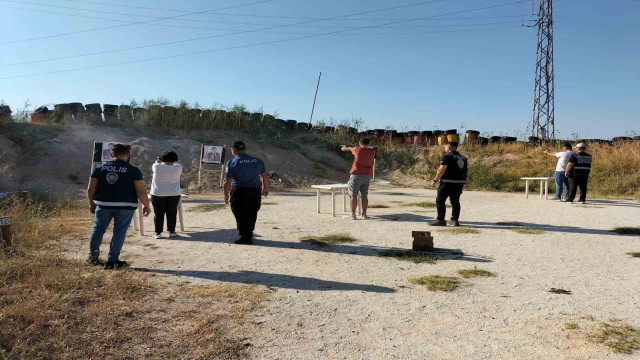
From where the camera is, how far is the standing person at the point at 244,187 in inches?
271

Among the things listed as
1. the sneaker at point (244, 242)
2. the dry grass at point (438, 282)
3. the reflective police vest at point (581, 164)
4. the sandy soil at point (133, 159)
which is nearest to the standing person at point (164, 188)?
the sneaker at point (244, 242)

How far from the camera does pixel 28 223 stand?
717 cm

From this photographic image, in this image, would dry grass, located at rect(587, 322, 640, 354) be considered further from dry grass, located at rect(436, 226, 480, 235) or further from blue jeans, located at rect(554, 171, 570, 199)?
blue jeans, located at rect(554, 171, 570, 199)

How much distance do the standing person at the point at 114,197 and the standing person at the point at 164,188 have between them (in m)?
1.79

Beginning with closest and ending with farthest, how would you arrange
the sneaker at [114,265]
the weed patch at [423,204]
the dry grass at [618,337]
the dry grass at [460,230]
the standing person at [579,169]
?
1. the dry grass at [618,337]
2. the sneaker at [114,265]
3. the dry grass at [460,230]
4. the weed patch at [423,204]
5. the standing person at [579,169]

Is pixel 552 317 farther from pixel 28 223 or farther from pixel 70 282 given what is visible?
pixel 28 223

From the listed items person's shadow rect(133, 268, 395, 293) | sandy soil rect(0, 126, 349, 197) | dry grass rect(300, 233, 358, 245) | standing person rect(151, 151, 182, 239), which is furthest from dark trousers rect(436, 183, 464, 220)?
sandy soil rect(0, 126, 349, 197)

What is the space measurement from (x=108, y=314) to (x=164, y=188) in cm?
372

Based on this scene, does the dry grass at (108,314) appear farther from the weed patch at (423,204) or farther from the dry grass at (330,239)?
the weed patch at (423,204)

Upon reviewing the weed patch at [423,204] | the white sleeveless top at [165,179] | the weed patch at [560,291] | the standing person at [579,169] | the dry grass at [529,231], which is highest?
the standing person at [579,169]

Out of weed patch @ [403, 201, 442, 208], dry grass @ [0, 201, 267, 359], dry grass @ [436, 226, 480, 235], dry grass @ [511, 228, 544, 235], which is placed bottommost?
dry grass @ [0, 201, 267, 359]

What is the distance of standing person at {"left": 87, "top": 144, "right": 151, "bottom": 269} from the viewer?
5387mm

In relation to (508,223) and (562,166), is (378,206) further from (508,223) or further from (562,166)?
(562,166)

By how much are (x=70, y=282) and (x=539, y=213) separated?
939cm
